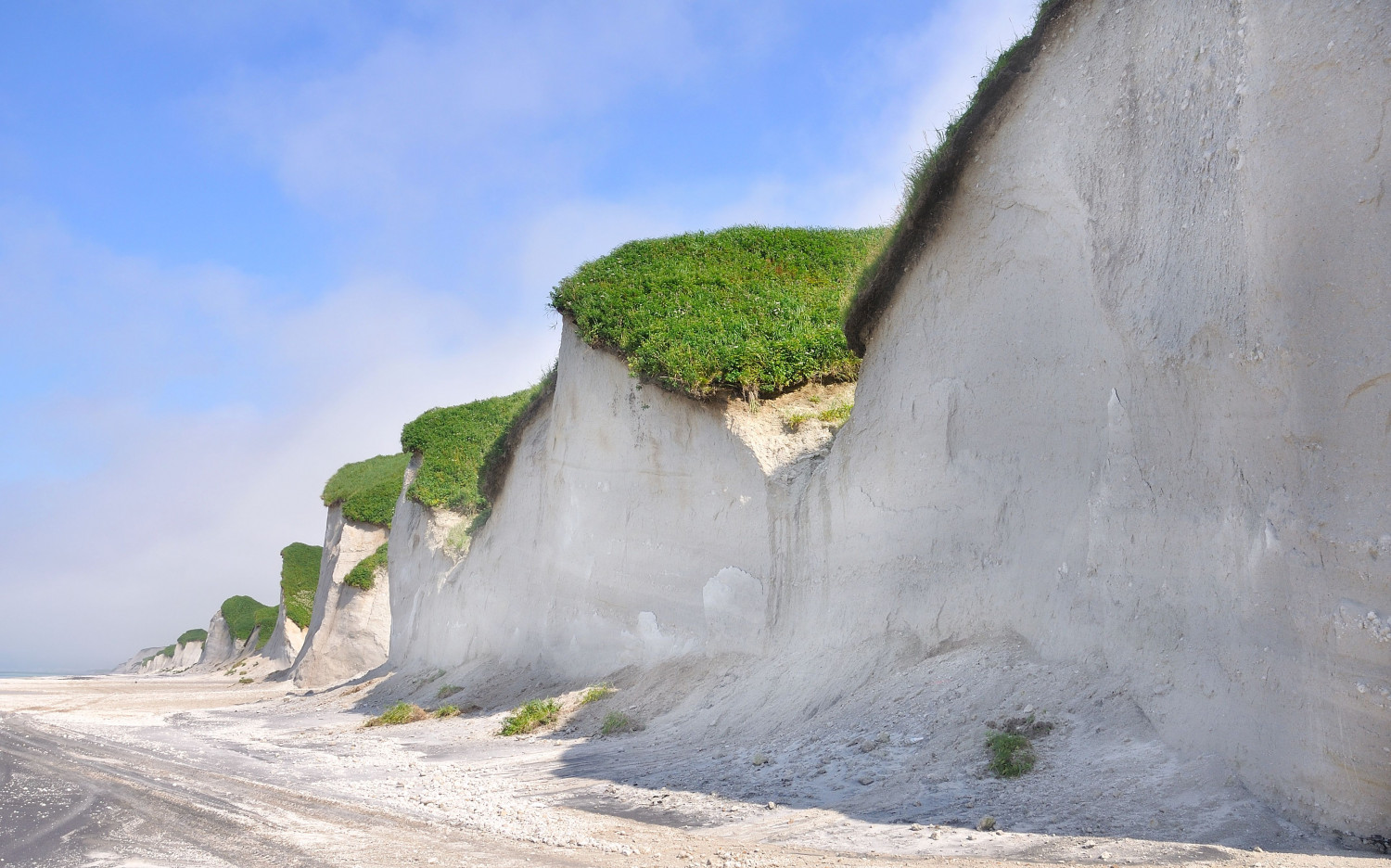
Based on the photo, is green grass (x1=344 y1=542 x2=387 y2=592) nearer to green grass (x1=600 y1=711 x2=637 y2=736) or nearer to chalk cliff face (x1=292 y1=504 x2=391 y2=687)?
chalk cliff face (x1=292 y1=504 x2=391 y2=687)

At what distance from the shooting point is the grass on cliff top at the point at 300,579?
31922 mm

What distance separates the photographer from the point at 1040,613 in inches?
245

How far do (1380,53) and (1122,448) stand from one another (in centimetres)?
243

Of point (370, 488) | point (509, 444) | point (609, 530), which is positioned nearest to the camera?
point (609, 530)

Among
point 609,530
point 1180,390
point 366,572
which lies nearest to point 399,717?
point 609,530

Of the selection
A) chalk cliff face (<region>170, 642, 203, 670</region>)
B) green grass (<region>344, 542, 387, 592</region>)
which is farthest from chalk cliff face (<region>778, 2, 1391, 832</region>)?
chalk cliff face (<region>170, 642, 203, 670</region>)

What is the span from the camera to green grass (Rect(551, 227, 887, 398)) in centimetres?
1017

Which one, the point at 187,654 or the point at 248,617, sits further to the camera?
the point at 187,654

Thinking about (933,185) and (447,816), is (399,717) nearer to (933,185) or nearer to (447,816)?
(447,816)

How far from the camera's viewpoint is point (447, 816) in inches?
225

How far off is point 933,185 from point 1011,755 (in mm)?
4590

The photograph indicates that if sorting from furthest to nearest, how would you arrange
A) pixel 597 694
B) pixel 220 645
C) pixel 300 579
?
pixel 220 645 → pixel 300 579 → pixel 597 694

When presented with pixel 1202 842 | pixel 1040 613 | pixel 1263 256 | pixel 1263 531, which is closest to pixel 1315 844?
pixel 1202 842

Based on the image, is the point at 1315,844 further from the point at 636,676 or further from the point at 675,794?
the point at 636,676
